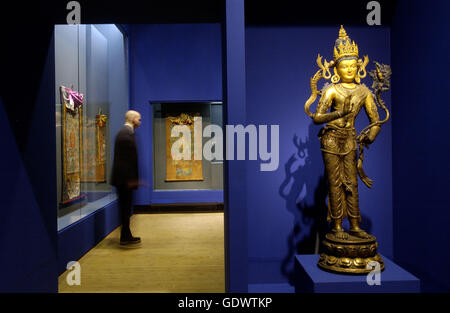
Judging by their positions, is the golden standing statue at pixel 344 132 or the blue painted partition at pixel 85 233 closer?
the golden standing statue at pixel 344 132

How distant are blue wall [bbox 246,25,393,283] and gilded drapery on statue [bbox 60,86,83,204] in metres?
2.27

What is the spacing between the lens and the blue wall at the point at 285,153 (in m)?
2.84

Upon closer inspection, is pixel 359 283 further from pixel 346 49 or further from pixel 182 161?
pixel 182 161

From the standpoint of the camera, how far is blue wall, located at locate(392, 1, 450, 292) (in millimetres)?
2279

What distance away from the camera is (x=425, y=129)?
2.45 m

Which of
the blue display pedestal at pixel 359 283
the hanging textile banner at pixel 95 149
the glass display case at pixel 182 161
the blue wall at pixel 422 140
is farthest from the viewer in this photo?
the glass display case at pixel 182 161

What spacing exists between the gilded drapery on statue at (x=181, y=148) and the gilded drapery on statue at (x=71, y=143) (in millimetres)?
2820

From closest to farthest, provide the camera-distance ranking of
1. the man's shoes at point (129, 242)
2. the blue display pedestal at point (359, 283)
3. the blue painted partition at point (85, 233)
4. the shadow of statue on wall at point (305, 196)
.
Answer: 1. the blue display pedestal at point (359, 283)
2. the shadow of statue on wall at point (305, 196)
3. the blue painted partition at point (85, 233)
4. the man's shoes at point (129, 242)

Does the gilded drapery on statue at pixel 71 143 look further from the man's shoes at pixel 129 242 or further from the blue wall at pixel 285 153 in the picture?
the blue wall at pixel 285 153

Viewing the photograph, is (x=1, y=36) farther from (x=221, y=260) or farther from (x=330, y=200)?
(x=221, y=260)

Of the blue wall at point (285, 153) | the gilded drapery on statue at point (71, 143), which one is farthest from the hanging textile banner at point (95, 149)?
the blue wall at point (285, 153)

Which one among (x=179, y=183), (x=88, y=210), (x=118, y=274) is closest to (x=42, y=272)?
(x=118, y=274)

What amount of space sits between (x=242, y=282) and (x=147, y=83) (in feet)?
18.1

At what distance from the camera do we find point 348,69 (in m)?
2.31
